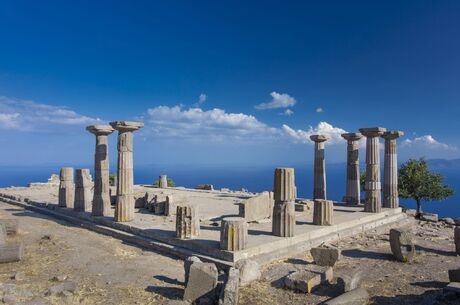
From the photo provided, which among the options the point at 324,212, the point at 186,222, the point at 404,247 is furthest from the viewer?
the point at 324,212

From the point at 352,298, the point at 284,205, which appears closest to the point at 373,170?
the point at 284,205

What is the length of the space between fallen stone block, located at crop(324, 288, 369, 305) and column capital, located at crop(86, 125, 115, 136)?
11844 mm

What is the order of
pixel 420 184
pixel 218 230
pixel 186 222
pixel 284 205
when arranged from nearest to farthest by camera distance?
pixel 186 222 → pixel 284 205 → pixel 218 230 → pixel 420 184

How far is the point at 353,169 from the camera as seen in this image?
20250 mm

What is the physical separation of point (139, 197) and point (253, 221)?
7.24 meters

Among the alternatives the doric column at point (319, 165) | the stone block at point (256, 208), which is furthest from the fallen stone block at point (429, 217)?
the stone block at point (256, 208)

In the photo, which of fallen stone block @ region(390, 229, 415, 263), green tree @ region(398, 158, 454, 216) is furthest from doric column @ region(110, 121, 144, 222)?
green tree @ region(398, 158, 454, 216)

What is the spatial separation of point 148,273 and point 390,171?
46.4 feet

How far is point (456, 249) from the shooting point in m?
11.8

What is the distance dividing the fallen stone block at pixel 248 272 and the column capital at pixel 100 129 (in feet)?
30.4

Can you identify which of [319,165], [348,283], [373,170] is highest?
[319,165]

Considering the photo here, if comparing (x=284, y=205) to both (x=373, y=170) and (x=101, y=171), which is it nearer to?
(x=373, y=170)

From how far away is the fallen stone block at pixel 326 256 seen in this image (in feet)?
32.9

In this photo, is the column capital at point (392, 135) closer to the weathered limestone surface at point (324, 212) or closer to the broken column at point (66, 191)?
the weathered limestone surface at point (324, 212)
